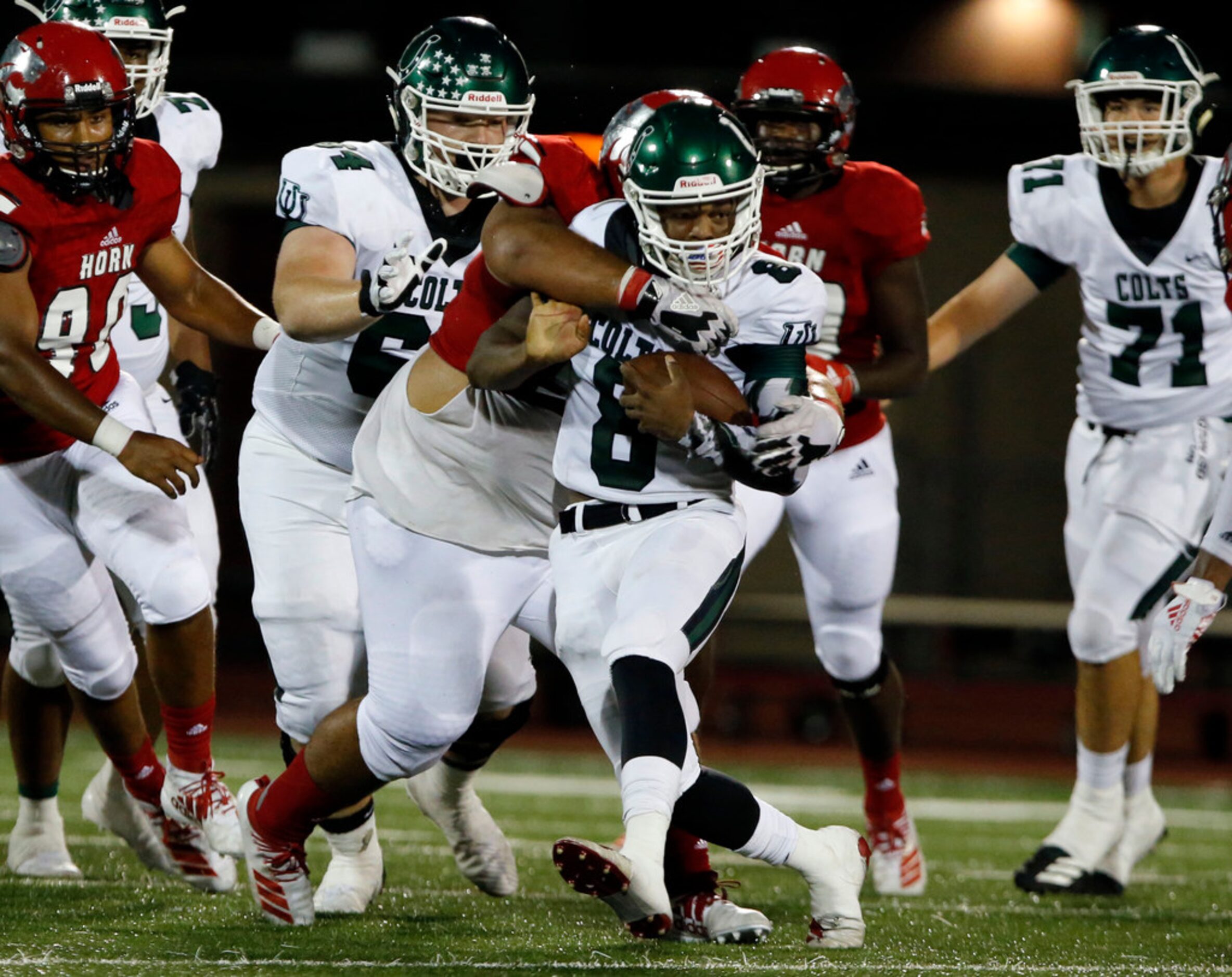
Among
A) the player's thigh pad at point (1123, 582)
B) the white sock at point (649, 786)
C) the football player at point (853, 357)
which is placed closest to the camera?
the white sock at point (649, 786)

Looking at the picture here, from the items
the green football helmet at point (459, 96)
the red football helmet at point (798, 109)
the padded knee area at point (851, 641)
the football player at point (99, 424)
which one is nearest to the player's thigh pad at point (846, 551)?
the padded knee area at point (851, 641)

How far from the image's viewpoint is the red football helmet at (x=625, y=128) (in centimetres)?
300

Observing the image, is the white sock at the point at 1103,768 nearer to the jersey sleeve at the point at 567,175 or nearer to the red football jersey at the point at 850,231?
the red football jersey at the point at 850,231

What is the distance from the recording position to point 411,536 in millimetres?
3139

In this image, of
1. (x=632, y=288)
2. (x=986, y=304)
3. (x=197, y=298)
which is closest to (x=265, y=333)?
(x=197, y=298)

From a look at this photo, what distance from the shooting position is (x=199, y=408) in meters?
4.15

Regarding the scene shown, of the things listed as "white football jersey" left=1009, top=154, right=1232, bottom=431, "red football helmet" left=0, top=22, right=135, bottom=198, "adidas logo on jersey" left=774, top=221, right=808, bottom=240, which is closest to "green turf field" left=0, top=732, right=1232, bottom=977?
"white football jersey" left=1009, top=154, right=1232, bottom=431

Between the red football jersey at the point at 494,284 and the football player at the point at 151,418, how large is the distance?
1059mm

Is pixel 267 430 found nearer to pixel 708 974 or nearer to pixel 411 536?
pixel 411 536

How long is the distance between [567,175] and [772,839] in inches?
Answer: 47.8

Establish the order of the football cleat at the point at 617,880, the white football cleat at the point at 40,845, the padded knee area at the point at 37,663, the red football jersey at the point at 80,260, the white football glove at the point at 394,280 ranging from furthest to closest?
1. the padded knee area at the point at 37,663
2. the white football cleat at the point at 40,845
3. the red football jersey at the point at 80,260
4. the white football glove at the point at 394,280
5. the football cleat at the point at 617,880

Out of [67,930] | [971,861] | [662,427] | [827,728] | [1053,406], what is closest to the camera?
[662,427]

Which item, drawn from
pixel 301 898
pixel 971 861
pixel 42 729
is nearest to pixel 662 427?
pixel 301 898

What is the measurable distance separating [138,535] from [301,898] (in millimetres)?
804
